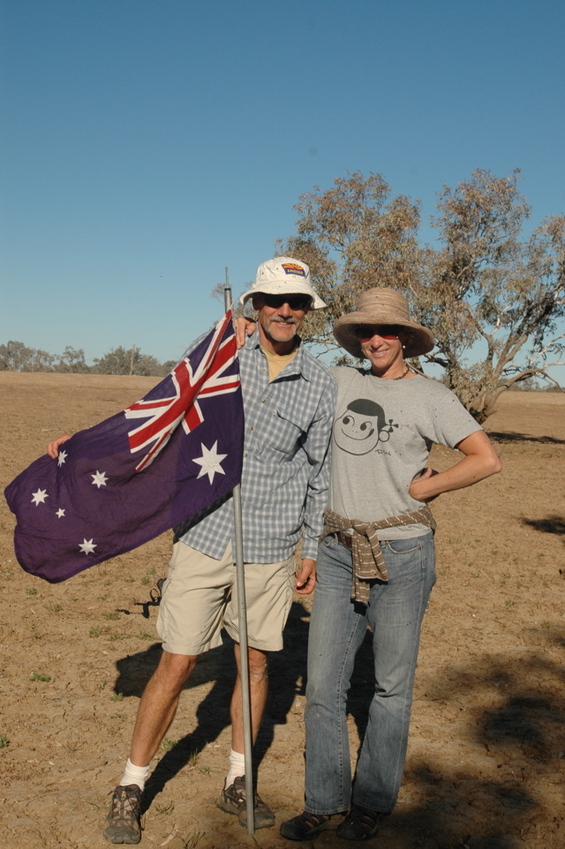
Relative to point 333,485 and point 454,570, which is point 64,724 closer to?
point 333,485

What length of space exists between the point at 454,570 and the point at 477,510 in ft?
16.2

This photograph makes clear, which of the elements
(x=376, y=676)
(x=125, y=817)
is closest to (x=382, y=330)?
(x=376, y=676)

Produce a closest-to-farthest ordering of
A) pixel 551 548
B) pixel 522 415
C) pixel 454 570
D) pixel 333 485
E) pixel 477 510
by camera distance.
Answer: pixel 333 485, pixel 454 570, pixel 551 548, pixel 477 510, pixel 522 415

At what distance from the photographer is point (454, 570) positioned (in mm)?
9484

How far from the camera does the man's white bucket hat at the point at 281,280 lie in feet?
12.4

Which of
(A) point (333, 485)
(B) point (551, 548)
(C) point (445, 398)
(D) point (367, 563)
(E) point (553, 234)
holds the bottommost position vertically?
(B) point (551, 548)

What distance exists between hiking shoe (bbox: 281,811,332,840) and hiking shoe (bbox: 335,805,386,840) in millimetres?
77

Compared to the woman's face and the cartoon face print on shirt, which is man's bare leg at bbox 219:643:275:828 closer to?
the cartoon face print on shirt

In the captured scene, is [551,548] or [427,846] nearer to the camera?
[427,846]

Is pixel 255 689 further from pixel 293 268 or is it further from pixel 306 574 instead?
pixel 293 268

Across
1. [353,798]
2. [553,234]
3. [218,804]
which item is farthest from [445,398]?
[553,234]

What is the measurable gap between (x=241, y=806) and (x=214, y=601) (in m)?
0.97

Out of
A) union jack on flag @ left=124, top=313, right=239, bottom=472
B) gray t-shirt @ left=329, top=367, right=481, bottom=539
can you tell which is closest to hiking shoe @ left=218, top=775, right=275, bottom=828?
gray t-shirt @ left=329, top=367, right=481, bottom=539

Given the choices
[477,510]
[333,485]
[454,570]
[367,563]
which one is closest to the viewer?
[367,563]
